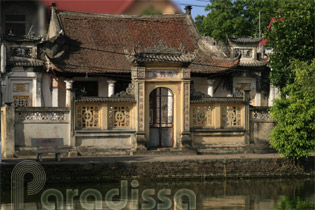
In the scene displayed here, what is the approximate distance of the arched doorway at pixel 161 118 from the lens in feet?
76.8

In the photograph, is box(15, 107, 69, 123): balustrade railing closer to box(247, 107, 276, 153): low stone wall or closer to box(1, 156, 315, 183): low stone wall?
box(1, 156, 315, 183): low stone wall

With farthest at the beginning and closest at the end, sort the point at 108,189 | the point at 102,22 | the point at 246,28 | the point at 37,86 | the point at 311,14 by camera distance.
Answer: the point at 246,28
the point at 102,22
the point at 37,86
the point at 311,14
the point at 108,189

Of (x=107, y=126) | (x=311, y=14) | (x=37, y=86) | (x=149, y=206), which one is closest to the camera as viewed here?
(x=149, y=206)

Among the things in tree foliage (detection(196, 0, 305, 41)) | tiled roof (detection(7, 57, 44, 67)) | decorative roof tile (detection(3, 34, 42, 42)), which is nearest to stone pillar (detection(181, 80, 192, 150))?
decorative roof tile (detection(3, 34, 42, 42))

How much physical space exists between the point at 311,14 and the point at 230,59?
5.13m

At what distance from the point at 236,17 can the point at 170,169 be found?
2589 centimetres

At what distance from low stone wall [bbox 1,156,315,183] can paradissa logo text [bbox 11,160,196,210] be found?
1.14ft

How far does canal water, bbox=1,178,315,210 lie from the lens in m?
14.9

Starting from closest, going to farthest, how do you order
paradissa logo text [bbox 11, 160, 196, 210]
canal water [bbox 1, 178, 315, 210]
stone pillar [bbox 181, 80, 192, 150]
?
paradissa logo text [bbox 11, 160, 196, 210], canal water [bbox 1, 178, 315, 210], stone pillar [bbox 181, 80, 192, 150]

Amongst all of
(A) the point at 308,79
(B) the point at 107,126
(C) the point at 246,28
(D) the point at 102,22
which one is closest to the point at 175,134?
(B) the point at 107,126

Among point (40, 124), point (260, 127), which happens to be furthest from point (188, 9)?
point (40, 124)

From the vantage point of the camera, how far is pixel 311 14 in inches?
1070

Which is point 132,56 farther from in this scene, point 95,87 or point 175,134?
point 95,87

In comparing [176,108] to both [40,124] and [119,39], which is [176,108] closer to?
[40,124]
